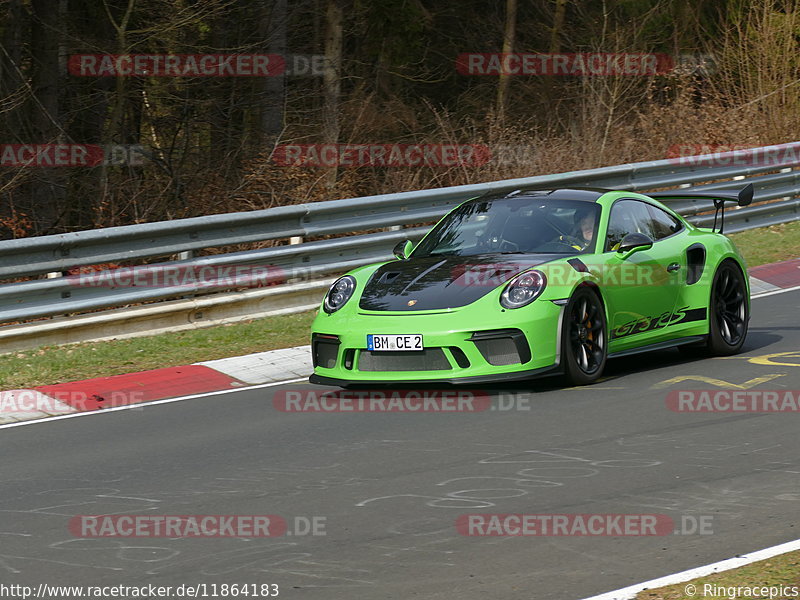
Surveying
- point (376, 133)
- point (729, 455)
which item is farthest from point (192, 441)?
point (376, 133)

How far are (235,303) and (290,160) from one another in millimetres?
7368

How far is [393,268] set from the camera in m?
9.87

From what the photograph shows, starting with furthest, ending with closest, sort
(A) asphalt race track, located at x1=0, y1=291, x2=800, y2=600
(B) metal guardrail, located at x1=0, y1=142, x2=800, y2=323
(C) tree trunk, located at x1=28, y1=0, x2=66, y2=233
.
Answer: (C) tree trunk, located at x1=28, y1=0, x2=66, y2=233 < (B) metal guardrail, located at x1=0, y1=142, x2=800, y2=323 < (A) asphalt race track, located at x1=0, y1=291, x2=800, y2=600

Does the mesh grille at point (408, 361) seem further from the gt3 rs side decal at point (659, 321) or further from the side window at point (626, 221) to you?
the side window at point (626, 221)

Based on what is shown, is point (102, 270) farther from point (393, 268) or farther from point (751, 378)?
point (751, 378)

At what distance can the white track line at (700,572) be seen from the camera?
15.9 ft

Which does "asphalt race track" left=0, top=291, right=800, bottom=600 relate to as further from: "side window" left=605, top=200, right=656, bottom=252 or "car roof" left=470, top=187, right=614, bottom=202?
"car roof" left=470, top=187, right=614, bottom=202

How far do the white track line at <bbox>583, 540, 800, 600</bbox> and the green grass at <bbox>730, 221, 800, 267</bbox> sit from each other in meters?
10.5

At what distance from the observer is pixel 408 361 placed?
8.87 m

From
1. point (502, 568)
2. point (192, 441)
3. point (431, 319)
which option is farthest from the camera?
point (431, 319)

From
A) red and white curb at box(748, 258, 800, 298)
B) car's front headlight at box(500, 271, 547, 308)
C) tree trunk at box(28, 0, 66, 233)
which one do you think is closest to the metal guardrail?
red and white curb at box(748, 258, 800, 298)

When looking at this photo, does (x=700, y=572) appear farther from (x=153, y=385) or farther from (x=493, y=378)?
(x=153, y=385)

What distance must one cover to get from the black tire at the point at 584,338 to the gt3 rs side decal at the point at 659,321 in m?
0.20

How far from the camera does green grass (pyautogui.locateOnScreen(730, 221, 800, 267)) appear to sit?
15883 millimetres
